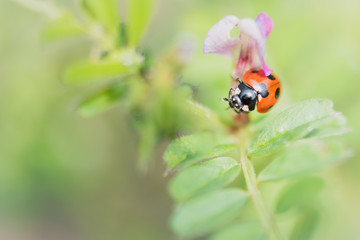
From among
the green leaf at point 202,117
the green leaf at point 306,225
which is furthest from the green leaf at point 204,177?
the green leaf at point 306,225

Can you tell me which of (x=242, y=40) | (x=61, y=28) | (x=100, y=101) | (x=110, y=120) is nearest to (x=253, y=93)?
(x=242, y=40)

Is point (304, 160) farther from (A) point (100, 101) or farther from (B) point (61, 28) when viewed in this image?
(B) point (61, 28)

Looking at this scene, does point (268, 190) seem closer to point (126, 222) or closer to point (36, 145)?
point (126, 222)

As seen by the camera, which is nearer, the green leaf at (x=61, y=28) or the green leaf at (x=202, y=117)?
the green leaf at (x=202, y=117)

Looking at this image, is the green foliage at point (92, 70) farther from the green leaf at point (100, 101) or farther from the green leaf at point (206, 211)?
the green leaf at point (206, 211)

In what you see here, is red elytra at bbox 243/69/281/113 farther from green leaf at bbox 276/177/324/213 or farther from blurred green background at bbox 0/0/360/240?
blurred green background at bbox 0/0/360/240

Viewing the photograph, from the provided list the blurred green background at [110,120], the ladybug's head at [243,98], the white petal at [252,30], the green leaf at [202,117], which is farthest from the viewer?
the blurred green background at [110,120]

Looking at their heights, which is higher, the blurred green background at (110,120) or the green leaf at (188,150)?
the blurred green background at (110,120)

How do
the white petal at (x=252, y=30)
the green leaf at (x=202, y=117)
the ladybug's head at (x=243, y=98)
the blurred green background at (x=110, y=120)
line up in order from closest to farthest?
the white petal at (x=252, y=30), the green leaf at (x=202, y=117), the ladybug's head at (x=243, y=98), the blurred green background at (x=110, y=120)
